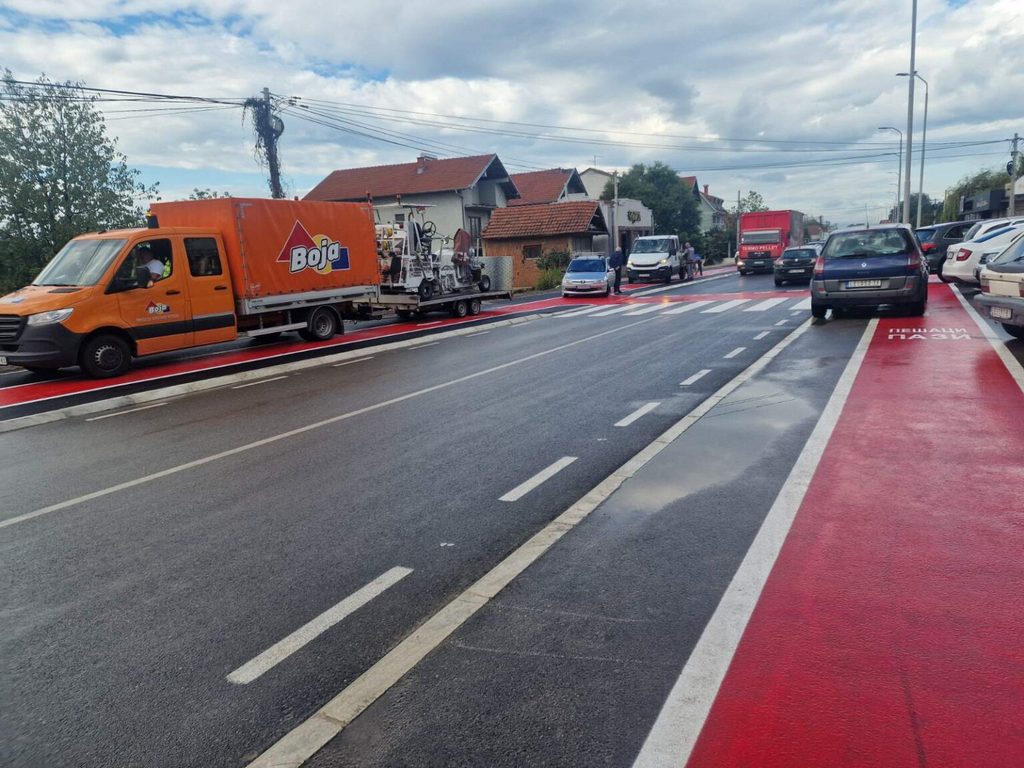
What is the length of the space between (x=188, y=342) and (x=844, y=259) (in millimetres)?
12613

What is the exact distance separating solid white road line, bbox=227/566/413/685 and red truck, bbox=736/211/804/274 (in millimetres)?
35271

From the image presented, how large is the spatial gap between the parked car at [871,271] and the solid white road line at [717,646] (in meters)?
9.98

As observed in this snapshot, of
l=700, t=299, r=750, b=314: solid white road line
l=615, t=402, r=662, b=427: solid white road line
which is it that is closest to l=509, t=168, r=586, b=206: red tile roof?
l=700, t=299, r=750, b=314: solid white road line

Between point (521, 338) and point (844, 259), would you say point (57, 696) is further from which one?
point (844, 259)

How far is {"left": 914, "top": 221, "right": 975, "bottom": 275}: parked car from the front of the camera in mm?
24766

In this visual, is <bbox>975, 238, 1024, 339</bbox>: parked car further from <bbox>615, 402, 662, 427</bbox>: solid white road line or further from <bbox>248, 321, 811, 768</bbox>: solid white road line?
<bbox>248, 321, 811, 768</bbox>: solid white road line

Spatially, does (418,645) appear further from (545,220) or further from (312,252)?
(545,220)

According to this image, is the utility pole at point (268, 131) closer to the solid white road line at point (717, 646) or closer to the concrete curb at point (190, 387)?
the concrete curb at point (190, 387)

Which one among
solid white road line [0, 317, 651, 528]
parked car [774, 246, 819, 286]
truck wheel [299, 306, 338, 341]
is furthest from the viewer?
parked car [774, 246, 819, 286]

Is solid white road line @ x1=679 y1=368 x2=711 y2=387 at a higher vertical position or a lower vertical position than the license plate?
lower

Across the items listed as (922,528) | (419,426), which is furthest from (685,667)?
(419,426)

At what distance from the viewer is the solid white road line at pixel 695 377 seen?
9.52 m

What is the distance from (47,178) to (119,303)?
15.8 meters

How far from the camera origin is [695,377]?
9.91 metres
